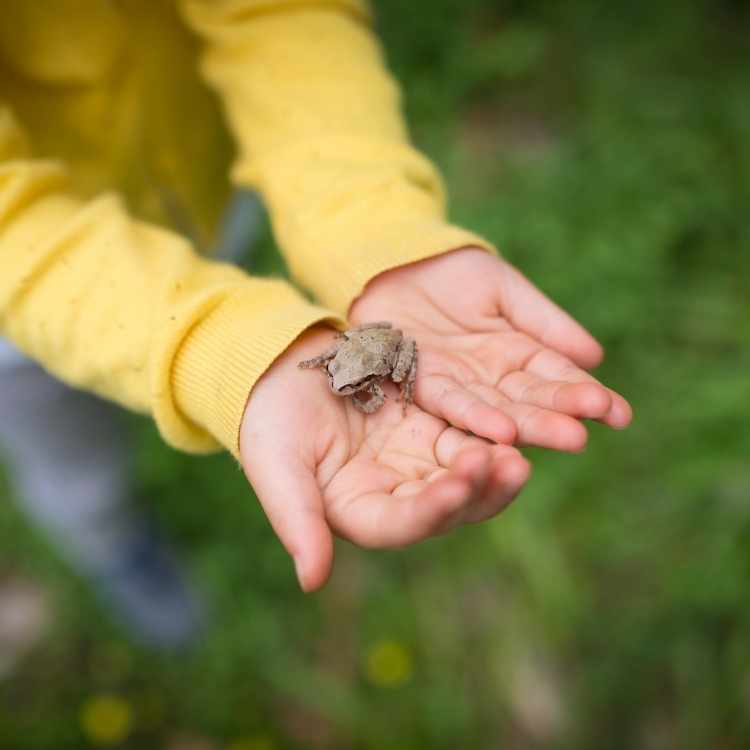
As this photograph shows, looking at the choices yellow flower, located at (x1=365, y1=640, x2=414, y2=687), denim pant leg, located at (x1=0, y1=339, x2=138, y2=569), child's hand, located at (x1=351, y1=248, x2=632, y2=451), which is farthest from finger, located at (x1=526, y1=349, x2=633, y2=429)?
yellow flower, located at (x1=365, y1=640, x2=414, y2=687)

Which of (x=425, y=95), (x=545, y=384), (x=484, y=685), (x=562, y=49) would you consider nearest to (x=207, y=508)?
(x=484, y=685)

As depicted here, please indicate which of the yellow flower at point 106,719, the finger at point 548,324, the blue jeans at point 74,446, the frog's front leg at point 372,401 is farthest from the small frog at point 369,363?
the yellow flower at point 106,719

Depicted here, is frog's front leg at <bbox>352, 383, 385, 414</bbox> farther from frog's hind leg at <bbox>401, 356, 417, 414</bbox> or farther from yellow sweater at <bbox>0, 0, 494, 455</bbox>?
yellow sweater at <bbox>0, 0, 494, 455</bbox>

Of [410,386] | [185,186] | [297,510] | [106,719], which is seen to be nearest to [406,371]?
[410,386]

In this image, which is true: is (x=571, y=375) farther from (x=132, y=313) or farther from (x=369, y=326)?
(x=132, y=313)

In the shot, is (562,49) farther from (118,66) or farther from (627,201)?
(118,66)

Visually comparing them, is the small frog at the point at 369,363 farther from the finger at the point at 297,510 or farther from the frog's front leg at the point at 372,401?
the finger at the point at 297,510
